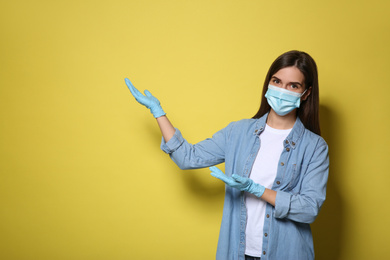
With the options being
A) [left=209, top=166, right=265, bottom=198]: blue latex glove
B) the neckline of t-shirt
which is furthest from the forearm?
the neckline of t-shirt

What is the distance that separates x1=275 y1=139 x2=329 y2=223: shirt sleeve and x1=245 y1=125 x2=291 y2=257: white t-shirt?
0.10m

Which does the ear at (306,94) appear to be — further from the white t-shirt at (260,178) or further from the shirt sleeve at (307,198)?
the shirt sleeve at (307,198)

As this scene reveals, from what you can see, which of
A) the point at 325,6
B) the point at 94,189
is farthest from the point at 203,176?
the point at 325,6

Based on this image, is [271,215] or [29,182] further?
[29,182]

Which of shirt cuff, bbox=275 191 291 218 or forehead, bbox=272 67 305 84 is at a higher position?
forehead, bbox=272 67 305 84

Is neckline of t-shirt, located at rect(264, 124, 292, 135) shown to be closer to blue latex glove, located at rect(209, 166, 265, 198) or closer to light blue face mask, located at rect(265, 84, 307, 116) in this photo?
light blue face mask, located at rect(265, 84, 307, 116)

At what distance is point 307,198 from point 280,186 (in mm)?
119

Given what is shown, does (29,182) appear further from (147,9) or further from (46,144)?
(147,9)

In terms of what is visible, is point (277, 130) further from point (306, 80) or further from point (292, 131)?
point (306, 80)

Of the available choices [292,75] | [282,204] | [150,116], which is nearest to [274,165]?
[282,204]

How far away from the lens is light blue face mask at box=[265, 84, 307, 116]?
181 centimetres

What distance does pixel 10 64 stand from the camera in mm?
2479

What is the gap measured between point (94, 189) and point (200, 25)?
117cm

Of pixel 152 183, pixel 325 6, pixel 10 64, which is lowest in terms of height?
pixel 152 183
